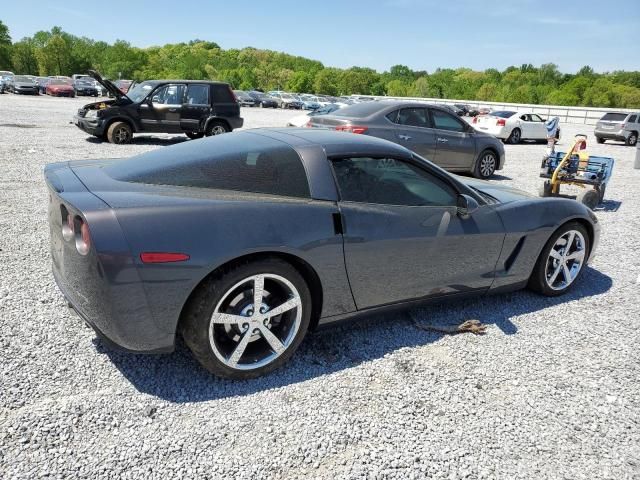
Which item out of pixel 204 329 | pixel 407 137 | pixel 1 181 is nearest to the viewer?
pixel 204 329

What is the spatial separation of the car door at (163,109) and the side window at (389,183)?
1123cm

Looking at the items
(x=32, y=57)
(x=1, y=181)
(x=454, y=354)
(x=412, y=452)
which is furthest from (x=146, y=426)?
(x=32, y=57)

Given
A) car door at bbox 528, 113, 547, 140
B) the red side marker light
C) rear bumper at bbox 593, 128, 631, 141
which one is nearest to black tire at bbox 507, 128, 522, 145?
→ car door at bbox 528, 113, 547, 140

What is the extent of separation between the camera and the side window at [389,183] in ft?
A: 10.2

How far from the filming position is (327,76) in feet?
341

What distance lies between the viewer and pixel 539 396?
114 inches

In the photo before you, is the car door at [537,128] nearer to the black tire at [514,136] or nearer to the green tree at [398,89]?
the black tire at [514,136]

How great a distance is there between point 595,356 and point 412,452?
174cm

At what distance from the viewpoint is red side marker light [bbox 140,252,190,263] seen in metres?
2.38

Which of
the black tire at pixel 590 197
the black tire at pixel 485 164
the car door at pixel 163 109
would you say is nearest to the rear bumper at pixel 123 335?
the black tire at pixel 590 197

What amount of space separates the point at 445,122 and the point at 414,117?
756mm

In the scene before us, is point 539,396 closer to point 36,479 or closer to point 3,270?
point 36,479

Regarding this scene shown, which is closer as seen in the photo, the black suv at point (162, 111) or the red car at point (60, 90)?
the black suv at point (162, 111)

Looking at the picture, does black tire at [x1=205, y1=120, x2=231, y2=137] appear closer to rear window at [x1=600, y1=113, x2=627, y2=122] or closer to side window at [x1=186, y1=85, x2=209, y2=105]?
side window at [x1=186, y1=85, x2=209, y2=105]
